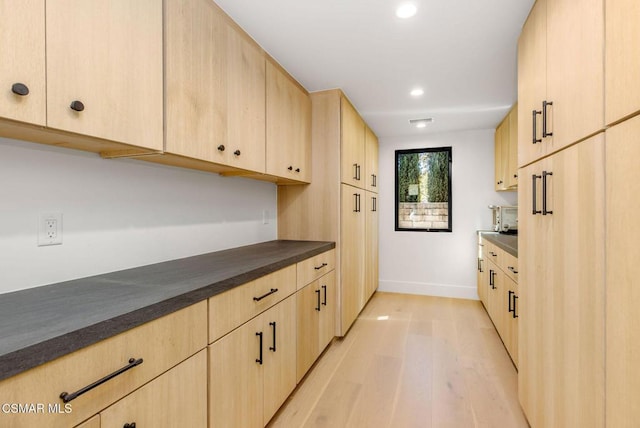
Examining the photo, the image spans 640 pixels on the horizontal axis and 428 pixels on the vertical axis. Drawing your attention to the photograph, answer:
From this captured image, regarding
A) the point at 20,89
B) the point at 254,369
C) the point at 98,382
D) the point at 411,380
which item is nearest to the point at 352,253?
the point at 411,380

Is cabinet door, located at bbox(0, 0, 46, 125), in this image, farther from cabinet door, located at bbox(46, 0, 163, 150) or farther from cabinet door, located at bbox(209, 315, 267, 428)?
cabinet door, located at bbox(209, 315, 267, 428)

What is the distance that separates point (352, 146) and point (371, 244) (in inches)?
55.7

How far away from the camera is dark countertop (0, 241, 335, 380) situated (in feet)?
2.20

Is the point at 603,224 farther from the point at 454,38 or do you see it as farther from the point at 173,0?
the point at 173,0

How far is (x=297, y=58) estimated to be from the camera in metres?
2.12

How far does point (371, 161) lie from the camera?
386cm

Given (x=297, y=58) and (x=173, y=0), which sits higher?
(x=297, y=58)

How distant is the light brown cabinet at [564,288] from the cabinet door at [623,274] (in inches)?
1.9

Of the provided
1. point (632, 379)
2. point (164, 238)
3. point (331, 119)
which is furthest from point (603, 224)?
point (331, 119)

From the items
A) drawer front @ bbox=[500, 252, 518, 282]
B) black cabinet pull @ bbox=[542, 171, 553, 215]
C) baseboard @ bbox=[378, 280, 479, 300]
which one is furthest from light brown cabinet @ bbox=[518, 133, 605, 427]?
baseboard @ bbox=[378, 280, 479, 300]

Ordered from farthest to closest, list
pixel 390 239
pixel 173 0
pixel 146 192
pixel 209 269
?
1. pixel 390 239
2. pixel 146 192
3. pixel 209 269
4. pixel 173 0

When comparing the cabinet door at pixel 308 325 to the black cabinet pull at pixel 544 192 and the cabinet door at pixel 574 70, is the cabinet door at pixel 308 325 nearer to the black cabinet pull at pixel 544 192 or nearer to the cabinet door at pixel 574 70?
the black cabinet pull at pixel 544 192

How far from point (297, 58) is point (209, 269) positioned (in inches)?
62.1

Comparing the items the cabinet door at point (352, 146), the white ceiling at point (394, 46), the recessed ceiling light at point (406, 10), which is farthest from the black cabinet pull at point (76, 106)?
the cabinet door at point (352, 146)
